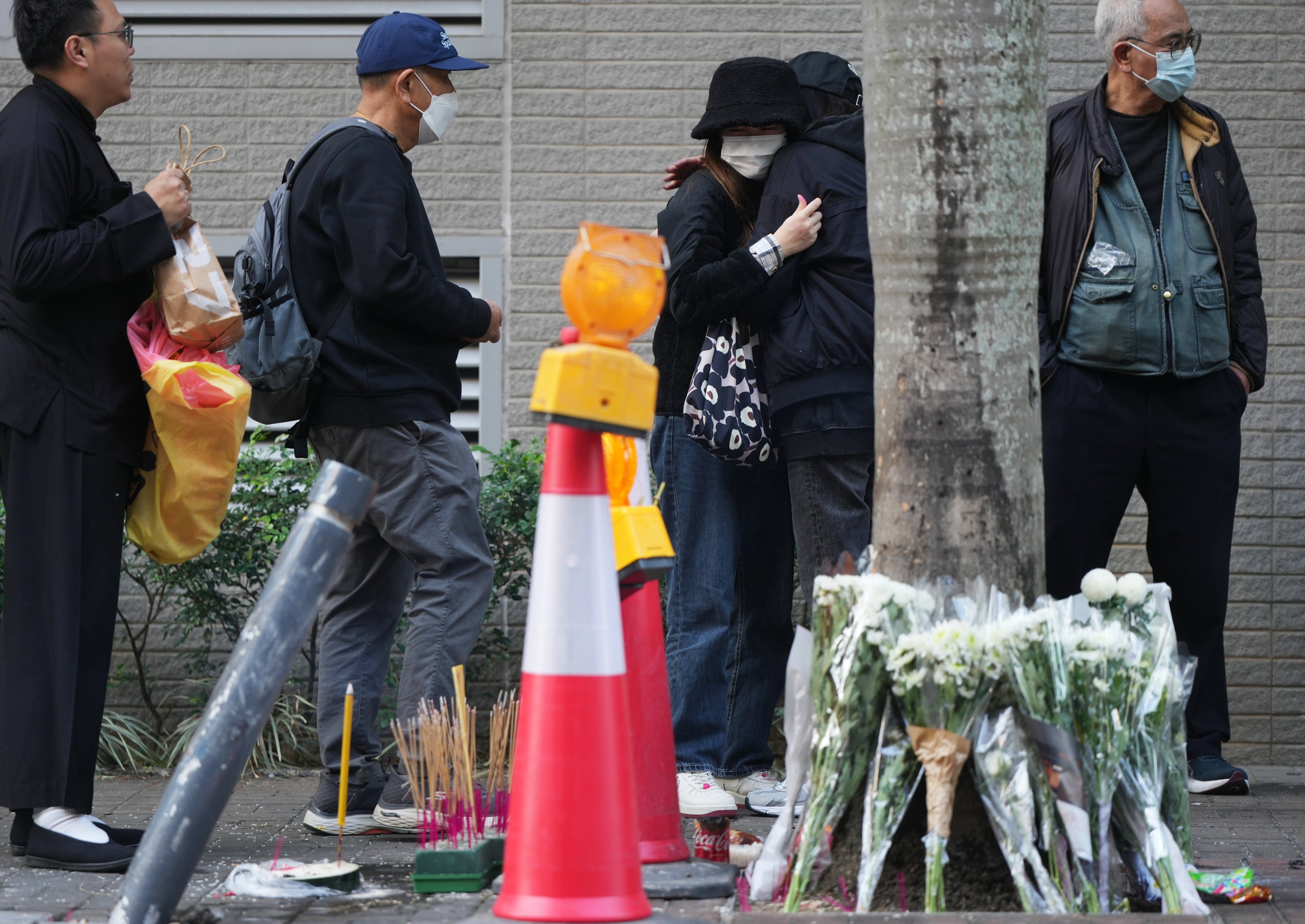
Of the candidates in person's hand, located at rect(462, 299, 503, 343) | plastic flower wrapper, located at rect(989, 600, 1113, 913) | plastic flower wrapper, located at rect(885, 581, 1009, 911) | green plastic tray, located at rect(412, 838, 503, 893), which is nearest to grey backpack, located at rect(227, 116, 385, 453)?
person's hand, located at rect(462, 299, 503, 343)

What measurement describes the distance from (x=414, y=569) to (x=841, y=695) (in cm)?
167

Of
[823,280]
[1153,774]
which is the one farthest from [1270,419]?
[1153,774]

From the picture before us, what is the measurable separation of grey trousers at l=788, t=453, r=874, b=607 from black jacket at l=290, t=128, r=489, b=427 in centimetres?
101

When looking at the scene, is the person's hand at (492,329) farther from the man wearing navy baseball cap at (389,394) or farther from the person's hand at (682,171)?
the person's hand at (682,171)

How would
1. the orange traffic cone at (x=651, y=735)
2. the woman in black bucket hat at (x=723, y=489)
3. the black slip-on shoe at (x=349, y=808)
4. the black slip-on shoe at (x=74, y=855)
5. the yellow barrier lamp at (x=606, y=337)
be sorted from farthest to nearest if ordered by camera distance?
the woman in black bucket hat at (x=723, y=489), the black slip-on shoe at (x=349, y=808), the black slip-on shoe at (x=74, y=855), the orange traffic cone at (x=651, y=735), the yellow barrier lamp at (x=606, y=337)

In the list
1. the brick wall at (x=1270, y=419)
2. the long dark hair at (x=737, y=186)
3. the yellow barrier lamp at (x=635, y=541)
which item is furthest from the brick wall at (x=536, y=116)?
the yellow barrier lamp at (x=635, y=541)

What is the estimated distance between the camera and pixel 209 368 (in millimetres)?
3666

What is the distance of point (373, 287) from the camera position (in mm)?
3816

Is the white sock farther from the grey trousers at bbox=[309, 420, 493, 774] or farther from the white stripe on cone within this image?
the white stripe on cone

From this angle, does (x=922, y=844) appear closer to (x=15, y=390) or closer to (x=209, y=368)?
(x=209, y=368)

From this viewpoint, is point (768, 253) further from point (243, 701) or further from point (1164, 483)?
point (243, 701)

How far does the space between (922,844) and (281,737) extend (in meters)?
3.18

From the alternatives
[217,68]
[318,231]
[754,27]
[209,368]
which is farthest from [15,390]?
[754,27]

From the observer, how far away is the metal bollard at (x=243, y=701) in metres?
2.72
